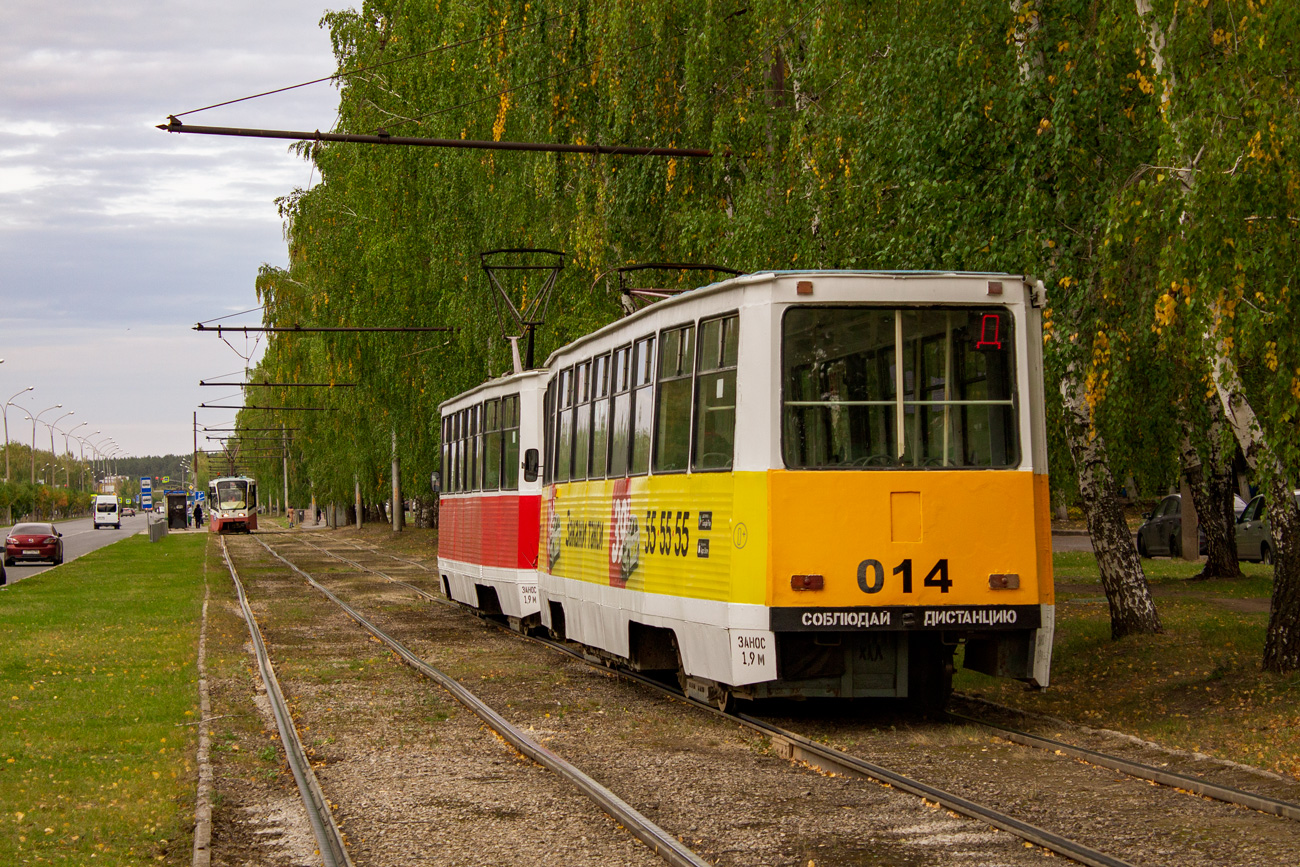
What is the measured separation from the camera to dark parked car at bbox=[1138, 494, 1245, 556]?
3541cm

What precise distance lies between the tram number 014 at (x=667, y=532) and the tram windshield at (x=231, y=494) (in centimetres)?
7064

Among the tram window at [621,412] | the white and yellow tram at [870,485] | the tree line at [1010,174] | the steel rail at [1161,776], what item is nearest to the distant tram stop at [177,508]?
the tree line at [1010,174]

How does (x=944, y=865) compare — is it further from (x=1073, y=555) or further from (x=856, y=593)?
(x=1073, y=555)

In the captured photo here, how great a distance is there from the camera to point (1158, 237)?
10.5 m

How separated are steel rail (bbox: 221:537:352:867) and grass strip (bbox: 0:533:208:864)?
646 millimetres

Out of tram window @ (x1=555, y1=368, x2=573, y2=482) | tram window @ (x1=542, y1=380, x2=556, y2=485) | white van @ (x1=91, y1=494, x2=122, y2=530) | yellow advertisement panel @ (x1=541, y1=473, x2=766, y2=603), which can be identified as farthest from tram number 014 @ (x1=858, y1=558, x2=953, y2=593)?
white van @ (x1=91, y1=494, x2=122, y2=530)

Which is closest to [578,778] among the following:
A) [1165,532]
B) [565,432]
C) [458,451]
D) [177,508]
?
[565,432]

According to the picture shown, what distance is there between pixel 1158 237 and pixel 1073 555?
87.9ft

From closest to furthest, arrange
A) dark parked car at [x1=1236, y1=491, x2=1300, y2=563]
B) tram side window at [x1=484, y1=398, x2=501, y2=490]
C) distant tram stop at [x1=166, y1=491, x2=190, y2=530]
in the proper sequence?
tram side window at [x1=484, y1=398, x2=501, y2=490]
dark parked car at [x1=1236, y1=491, x2=1300, y2=563]
distant tram stop at [x1=166, y1=491, x2=190, y2=530]

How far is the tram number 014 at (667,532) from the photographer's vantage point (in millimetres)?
11938

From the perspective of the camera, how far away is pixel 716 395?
37.6ft

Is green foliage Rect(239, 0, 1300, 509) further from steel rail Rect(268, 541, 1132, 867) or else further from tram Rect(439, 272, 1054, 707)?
steel rail Rect(268, 541, 1132, 867)

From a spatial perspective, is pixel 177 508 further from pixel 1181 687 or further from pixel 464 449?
pixel 1181 687

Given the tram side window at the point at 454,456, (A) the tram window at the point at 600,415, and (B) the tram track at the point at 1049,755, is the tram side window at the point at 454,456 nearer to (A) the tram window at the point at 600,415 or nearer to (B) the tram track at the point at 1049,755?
(A) the tram window at the point at 600,415
